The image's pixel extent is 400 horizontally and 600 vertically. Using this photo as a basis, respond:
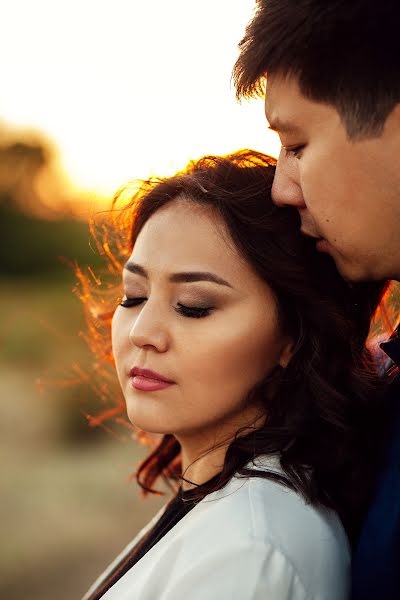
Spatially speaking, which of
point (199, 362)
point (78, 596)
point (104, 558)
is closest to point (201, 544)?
point (199, 362)

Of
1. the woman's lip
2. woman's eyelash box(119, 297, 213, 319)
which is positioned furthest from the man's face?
the woman's lip

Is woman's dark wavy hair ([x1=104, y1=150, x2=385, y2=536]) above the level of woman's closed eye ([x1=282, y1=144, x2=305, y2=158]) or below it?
below

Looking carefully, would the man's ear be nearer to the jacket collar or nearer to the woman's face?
the woman's face

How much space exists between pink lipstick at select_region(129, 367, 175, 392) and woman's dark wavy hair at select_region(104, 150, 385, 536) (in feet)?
0.91

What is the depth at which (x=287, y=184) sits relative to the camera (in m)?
2.27

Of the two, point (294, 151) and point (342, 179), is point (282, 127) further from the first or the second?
point (342, 179)

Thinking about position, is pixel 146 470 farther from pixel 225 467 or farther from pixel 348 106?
pixel 348 106

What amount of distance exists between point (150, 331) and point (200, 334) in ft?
0.51

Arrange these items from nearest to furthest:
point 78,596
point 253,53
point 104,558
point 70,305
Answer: point 253,53, point 78,596, point 104,558, point 70,305

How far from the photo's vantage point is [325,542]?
203 centimetres

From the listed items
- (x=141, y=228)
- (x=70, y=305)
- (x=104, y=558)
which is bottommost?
(x=70, y=305)

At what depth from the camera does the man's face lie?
2.04 meters

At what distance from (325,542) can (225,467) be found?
41 centimetres

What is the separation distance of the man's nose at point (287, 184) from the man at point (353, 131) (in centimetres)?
3
